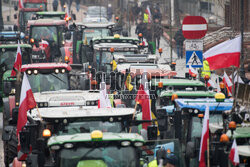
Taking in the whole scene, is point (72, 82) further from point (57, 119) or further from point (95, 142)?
point (95, 142)

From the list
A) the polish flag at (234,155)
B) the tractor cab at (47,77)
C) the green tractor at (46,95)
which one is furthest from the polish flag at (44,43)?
the polish flag at (234,155)

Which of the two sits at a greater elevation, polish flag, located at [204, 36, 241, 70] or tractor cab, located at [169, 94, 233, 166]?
polish flag, located at [204, 36, 241, 70]

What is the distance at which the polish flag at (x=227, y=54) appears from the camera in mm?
14047

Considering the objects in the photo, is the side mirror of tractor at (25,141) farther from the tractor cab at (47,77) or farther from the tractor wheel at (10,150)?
the tractor cab at (47,77)

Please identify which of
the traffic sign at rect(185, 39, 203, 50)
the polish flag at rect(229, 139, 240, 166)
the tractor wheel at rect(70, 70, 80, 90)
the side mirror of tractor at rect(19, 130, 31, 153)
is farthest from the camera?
the tractor wheel at rect(70, 70, 80, 90)

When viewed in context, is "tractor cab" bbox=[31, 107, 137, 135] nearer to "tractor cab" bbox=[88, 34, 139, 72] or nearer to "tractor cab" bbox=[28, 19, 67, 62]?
"tractor cab" bbox=[88, 34, 139, 72]

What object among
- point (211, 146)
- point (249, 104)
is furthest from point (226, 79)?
point (211, 146)

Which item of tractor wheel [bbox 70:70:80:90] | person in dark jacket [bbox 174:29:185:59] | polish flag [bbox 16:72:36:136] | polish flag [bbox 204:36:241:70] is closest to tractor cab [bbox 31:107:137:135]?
polish flag [bbox 16:72:36:136]

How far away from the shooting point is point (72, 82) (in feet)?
65.2

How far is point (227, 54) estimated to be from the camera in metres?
14.2

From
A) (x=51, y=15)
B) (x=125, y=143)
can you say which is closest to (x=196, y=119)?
(x=125, y=143)

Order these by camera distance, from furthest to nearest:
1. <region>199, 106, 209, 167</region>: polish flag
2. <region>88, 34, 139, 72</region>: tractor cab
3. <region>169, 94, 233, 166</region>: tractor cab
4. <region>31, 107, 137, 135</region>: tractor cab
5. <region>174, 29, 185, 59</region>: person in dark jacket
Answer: <region>174, 29, 185, 59</region>: person in dark jacket
<region>88, 34, 139, 72</region>: tractor cab
<region>169, 94, 233, 166</region>: tractor cab
<region>199, 106, 209, 167</region>: polish flag
<region>31, 107, 137, 135</region>: tractor cab

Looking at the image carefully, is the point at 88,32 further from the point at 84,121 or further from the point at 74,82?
the point at 84,121

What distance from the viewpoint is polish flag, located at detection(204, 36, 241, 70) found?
14.0 m
